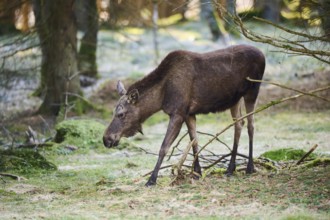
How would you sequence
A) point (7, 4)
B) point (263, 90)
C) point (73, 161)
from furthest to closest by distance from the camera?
1. point (263, 90)
2. point (7, 4)
3. point (73, 161)

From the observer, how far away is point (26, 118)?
19.7m

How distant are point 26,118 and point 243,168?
10014 mm

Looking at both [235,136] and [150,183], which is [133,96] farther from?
[235,136]

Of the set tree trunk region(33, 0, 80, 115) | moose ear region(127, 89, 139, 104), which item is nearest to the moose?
moose ear region(127, 89, 139, 104)

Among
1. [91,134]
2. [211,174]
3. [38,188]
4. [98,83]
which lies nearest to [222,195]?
[211,174]

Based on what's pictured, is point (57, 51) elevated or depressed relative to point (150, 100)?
elevated

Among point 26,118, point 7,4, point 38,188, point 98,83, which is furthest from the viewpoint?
point 98,83

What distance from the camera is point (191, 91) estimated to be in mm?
11125

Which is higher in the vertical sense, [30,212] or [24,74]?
[24,74]

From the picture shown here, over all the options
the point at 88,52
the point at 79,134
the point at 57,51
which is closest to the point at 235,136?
the point at 79,134

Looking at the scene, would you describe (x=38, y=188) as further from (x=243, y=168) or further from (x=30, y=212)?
(x=243, y=168)

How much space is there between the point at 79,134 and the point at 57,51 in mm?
4583

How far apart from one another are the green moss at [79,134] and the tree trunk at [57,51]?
9.58ft

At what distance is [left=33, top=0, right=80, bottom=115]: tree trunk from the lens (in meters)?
18.8
